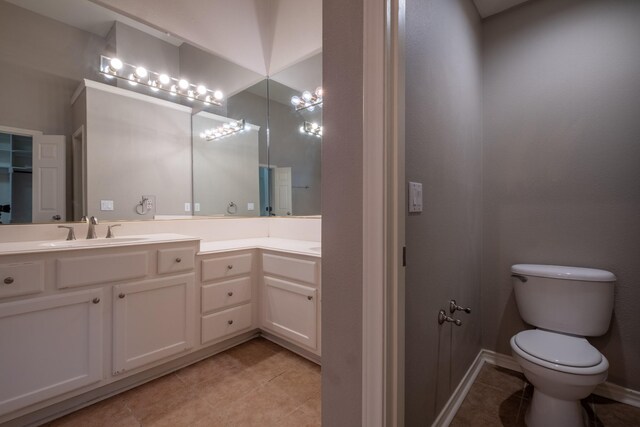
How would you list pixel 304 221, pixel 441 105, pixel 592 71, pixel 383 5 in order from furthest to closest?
pixel 304 221 → pixel 592 71 → pixel 441 105 → pixel 383 5

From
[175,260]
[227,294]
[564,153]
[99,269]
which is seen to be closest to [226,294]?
[227,294]

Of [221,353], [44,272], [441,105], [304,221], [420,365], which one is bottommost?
[221,353]

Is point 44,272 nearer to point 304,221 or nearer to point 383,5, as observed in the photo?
point 304,221

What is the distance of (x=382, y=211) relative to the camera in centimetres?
75

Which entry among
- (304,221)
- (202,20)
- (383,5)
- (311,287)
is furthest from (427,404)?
(202,20)

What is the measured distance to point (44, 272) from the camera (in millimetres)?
1335

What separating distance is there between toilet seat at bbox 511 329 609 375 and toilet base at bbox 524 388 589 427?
197mm

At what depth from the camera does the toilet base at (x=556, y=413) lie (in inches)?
48.4

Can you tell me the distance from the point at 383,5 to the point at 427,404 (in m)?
1.42

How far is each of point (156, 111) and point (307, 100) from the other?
124 centimetres

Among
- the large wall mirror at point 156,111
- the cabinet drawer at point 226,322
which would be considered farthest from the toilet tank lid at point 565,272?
the cabinet drawer at point 226,322

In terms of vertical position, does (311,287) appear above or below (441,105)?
below

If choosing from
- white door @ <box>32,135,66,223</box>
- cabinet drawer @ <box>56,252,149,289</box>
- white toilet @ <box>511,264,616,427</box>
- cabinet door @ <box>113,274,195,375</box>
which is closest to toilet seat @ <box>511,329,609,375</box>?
white toilet @ <box>511,264,616,427</box>

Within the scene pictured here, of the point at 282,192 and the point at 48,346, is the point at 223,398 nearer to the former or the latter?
the point at 48,346
